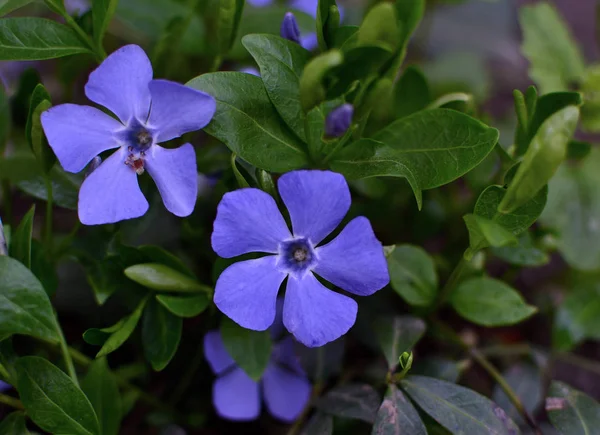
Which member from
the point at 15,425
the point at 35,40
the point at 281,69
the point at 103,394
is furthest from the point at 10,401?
the point at 281,69

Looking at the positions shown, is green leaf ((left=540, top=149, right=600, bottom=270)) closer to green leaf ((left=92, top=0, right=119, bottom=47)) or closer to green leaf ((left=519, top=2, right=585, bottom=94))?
green leaf ((left=519, top=2, right=585, bottom=94))

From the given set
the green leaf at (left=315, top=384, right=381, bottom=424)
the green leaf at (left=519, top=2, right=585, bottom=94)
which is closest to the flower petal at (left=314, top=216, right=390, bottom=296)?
the green leaf at (left=315, top=384, right=381, bottom=424)

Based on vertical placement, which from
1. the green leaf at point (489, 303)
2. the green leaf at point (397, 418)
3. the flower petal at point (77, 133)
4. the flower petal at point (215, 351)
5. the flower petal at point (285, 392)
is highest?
the flower petal at point (77, 133)

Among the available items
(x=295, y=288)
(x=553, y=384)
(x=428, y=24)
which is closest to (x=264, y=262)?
(x=295, y=288)

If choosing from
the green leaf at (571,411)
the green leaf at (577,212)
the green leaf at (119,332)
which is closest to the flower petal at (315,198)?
the green leaf at (119,332)

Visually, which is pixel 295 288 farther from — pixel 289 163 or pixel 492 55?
pixel 492 55

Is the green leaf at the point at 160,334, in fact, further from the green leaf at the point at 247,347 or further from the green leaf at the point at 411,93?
the green leaf at the point at 411,93

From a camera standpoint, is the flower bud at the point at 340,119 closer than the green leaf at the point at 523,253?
Yes
